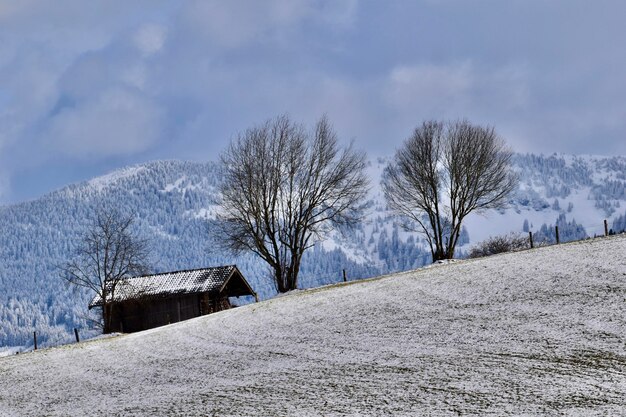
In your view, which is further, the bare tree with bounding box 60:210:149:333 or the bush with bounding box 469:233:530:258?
the bush with bounding box 469:233:530:258

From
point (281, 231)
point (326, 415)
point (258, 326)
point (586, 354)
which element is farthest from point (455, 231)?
point (326, 415)

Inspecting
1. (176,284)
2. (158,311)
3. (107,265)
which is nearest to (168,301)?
(158,311)

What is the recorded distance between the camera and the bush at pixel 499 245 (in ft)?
292

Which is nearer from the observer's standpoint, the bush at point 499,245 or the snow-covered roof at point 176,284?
the snow-covered roof at point 176,284

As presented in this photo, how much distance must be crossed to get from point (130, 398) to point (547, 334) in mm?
13300

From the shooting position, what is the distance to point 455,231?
68688mm

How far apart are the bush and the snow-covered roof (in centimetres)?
2864

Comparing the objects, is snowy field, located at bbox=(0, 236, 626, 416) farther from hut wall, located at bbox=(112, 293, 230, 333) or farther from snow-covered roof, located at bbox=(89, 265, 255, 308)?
hut wall, located at bbox=(112, 293, 230, 333)

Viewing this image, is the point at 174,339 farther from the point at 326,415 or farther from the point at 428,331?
the point at 326,415

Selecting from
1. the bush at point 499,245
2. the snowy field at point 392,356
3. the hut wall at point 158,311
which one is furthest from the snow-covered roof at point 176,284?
the bush at point 499,245

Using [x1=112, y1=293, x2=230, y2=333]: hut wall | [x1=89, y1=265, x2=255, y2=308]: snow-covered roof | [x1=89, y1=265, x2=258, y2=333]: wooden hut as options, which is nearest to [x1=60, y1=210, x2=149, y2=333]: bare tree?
[x1=89, y1=265, x2=255, y2=308]: snow-covered roof

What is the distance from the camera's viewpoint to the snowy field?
2058cm

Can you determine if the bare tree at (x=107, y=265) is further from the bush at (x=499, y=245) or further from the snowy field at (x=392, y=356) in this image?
the bush at (x=499, y=245)

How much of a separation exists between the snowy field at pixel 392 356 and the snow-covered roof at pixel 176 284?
26.4 m
